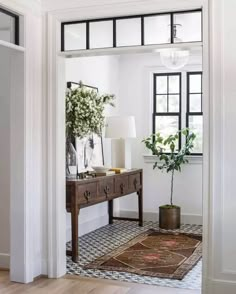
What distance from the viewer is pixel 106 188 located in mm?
5719

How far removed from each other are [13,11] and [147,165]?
3945 mm

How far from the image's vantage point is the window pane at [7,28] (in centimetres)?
401

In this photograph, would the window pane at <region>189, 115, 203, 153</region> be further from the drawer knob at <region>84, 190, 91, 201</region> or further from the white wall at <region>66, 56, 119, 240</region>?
the drawer knob at <region>84, 190, 91, 201</region>

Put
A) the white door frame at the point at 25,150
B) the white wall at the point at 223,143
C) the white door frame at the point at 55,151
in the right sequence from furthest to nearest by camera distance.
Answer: the white door frame at the point at 55,151
the white door frame at the point at 25,150
the white wall at the point at 223,143

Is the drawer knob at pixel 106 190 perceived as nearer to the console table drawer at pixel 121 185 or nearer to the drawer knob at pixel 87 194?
the console table drawer at pixel 121 185

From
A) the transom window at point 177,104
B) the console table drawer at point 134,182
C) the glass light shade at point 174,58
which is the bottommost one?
the console table drawer at point 134,182

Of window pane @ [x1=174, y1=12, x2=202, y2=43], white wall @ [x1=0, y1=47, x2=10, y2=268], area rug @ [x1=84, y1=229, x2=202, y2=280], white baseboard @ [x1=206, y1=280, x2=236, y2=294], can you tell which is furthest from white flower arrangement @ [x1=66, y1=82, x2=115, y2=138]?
white baseboard @ [x1=206, y1=280, x2=236, y2=294]

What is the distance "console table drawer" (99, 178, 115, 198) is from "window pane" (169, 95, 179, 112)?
1.99m

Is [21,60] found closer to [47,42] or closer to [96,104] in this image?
[47,42]

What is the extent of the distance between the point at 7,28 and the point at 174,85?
12.3ft

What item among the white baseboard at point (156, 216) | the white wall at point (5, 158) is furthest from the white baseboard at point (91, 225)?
the white wall at point (5, 158)

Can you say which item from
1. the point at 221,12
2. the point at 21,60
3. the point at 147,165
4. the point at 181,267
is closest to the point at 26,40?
the point at 21,60

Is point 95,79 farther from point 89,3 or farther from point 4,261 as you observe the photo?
point 4,261

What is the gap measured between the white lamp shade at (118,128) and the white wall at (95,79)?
0.53 metres
